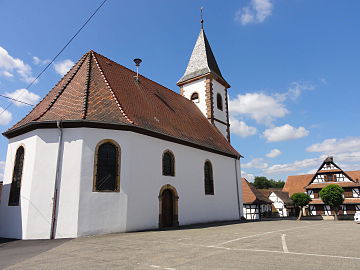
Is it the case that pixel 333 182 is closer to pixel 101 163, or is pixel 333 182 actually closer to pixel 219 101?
pixel 219 101

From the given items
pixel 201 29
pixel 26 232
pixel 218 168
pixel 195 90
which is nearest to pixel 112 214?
pixel 26 232

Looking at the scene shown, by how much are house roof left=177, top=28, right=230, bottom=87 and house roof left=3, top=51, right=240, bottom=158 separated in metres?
6.05

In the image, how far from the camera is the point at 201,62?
27.2 metres

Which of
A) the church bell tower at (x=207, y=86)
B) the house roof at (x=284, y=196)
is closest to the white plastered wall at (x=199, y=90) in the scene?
the church bell tower at (x=207, y=86)

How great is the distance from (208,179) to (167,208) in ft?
17.1

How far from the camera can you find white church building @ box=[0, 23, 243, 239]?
1187 centimetres

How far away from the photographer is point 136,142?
45.6 ft

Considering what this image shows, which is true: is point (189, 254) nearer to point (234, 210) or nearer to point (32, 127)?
point (32, 127)

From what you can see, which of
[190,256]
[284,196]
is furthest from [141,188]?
[284,196]

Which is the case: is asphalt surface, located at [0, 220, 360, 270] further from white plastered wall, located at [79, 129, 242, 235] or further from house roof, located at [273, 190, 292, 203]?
house roof, located at [273, 190, 292, 203]

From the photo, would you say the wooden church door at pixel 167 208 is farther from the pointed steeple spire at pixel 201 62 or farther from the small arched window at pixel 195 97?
the pointed steeple spire at pixel 201 62

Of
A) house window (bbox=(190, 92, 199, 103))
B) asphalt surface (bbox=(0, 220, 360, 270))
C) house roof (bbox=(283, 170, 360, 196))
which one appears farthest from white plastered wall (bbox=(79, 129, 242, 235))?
house roof (bbox=(283, 170, 360, 196))

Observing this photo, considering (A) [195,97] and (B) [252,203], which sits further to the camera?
(B) [252,203]

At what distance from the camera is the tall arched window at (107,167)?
A: 12.5 metres
